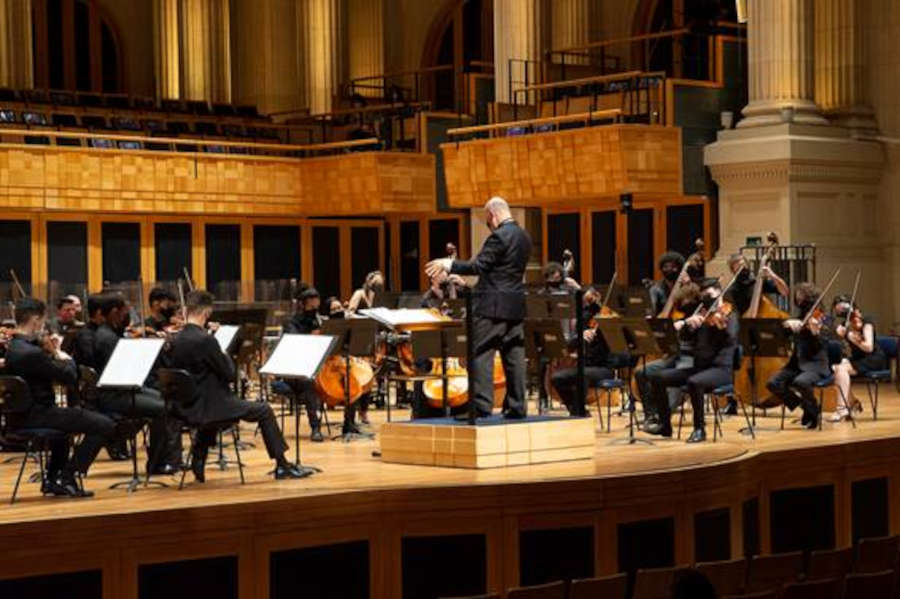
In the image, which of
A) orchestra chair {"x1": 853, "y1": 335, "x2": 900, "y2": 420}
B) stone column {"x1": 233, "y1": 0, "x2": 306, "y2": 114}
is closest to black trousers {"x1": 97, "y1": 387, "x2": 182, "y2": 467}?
orchestra chair {"x1": 853, "y1": 335, "x2": 900, "y2": 420}

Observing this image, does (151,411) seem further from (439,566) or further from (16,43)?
(16,43)

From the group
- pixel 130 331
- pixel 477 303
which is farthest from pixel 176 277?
pixel 477 303

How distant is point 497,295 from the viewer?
35.3ft

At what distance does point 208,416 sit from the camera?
33.5 feet

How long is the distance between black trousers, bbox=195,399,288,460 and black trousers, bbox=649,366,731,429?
11.1 feet

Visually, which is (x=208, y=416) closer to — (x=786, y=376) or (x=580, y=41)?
(x=786, y=376)

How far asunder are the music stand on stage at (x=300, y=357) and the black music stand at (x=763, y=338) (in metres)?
3.78

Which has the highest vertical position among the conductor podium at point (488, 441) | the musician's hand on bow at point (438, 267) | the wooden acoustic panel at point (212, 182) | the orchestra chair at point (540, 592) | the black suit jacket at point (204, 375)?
the wooden acoustic panel at point (212, 182)

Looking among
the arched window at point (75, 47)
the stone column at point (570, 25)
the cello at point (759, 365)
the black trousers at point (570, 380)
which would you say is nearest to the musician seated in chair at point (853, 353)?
the cello at point (759, 365)

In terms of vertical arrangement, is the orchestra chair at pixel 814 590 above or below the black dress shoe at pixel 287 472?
below

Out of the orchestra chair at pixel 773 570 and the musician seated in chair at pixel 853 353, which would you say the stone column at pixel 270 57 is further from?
the orchestra chair at pixel 773 570

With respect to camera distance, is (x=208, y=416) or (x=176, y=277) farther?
(x=176, y=277)

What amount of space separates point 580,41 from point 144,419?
564 inches

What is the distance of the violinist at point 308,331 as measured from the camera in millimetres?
13266
